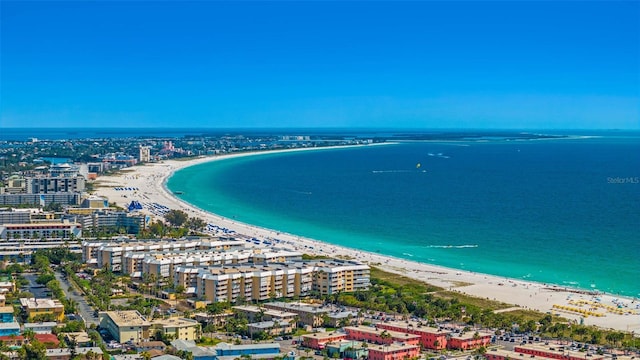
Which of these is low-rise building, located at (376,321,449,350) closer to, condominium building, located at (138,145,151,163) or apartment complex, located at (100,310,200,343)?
apartment complex, located at (100,310,200,343)

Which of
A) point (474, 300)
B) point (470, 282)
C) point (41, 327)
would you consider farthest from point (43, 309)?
point (470, 282)

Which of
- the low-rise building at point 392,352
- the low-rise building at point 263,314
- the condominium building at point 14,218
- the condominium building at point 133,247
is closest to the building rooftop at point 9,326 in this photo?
the low-rise building at point 263,314

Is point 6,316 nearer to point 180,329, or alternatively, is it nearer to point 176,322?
point 176,322

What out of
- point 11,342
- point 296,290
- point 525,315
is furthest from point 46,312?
point 525,315

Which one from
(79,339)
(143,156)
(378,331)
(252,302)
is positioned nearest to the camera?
(79,339)

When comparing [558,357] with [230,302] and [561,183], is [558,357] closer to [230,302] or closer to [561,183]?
[230,302]

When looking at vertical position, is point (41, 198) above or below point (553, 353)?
above
